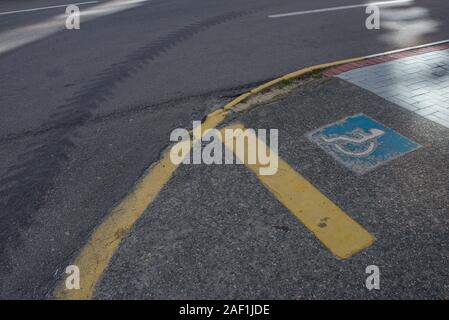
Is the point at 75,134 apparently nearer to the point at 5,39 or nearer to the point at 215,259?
the point at 215,259

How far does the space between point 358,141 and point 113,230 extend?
2772 millimetres

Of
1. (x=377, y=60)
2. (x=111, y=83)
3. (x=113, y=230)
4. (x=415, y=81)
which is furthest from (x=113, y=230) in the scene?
(x=377, y=60)

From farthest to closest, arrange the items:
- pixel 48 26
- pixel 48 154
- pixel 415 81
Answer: pixel 48 26
pixel 415 81
pixel 48 154

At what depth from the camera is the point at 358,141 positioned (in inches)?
155

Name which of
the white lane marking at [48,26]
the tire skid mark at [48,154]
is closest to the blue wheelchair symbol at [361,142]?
the tire skid mark at [48,154]

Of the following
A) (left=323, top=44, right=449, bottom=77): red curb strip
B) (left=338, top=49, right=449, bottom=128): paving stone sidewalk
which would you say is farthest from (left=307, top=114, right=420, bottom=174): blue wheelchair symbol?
(left=323, top=44, right=449, bottom=77): red curb strip

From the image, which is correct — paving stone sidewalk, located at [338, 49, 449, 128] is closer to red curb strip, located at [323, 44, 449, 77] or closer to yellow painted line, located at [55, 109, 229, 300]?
red curb strip, located at [323, 44, 449, 77]

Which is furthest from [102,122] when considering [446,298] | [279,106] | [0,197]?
[446,298]

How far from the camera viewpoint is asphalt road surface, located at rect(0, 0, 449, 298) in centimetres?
330

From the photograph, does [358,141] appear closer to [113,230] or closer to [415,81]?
[415,81]

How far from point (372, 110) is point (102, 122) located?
11.9ft

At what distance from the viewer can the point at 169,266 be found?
2.71 meters

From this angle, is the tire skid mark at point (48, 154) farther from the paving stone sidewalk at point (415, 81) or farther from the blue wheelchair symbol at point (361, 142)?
the paving stone sidewalk at point (415, 81)

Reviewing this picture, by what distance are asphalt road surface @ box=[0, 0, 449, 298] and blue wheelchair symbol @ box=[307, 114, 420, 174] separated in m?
1.80
